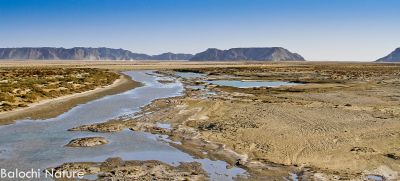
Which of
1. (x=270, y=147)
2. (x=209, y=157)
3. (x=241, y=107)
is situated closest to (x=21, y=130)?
(x=209, y=157)

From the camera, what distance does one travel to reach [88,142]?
16.2 metres

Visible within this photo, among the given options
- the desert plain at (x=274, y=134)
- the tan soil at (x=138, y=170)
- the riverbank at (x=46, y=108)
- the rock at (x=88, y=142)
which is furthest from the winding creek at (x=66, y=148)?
the riverbank at (x=46, y=108)

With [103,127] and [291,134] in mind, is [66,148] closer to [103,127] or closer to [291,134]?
[103,127]

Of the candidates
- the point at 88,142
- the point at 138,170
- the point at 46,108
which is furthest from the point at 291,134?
the point at 46,108

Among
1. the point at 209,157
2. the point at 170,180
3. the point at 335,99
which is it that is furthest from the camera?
the point at 335,99

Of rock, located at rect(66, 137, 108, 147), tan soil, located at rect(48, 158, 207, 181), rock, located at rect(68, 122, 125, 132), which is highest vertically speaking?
tan soil, located at rect(48, 158, 207, 181)

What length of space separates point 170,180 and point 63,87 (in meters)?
31.2

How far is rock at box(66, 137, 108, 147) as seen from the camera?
52.0 feet

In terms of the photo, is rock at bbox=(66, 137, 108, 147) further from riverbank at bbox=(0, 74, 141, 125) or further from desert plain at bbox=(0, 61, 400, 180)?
riverbank at bbox=(0, 74, 141, 125)

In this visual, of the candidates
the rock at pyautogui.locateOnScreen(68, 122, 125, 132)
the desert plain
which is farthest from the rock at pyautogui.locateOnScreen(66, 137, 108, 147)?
the desert plain

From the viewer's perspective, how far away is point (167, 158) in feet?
46.2

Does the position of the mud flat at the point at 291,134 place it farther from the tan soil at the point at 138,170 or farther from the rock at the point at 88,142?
the rock at the point at 88,142

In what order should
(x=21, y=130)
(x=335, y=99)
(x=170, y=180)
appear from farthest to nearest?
(x=335, y=99)
(x=21, y=130)
(x=170, y=180)

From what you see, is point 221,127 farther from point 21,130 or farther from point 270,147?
point 21,130
